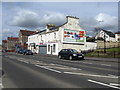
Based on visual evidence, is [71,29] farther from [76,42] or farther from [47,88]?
[47,88]

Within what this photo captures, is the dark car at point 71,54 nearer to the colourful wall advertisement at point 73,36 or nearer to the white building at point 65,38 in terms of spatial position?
the white building at point 65,38

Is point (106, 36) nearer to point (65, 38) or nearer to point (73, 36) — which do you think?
point (73, 36)

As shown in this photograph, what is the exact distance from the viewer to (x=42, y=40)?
53656 millimetres

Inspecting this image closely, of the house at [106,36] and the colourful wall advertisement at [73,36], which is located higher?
the house at [106,36]

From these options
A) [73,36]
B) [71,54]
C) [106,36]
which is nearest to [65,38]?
[73,36]

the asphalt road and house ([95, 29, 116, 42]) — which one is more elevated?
house ([95, 29, 116, 42])

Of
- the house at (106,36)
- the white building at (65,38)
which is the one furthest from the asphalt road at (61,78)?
→ the house at (106,36)

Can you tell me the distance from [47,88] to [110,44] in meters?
49.3

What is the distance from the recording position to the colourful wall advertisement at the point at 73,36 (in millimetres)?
45719

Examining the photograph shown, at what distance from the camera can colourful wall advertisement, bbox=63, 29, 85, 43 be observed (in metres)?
45.7

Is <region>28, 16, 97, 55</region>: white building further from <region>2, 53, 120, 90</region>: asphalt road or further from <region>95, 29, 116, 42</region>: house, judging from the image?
<region>2, 53, 120, 90</region>: asphalt road

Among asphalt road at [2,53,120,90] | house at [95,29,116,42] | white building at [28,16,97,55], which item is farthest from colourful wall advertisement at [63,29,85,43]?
asphalt road at [2,53,120,90]

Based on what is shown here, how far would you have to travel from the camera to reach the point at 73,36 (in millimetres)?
47094

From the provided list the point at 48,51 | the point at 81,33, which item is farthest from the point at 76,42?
the point at 48,51
